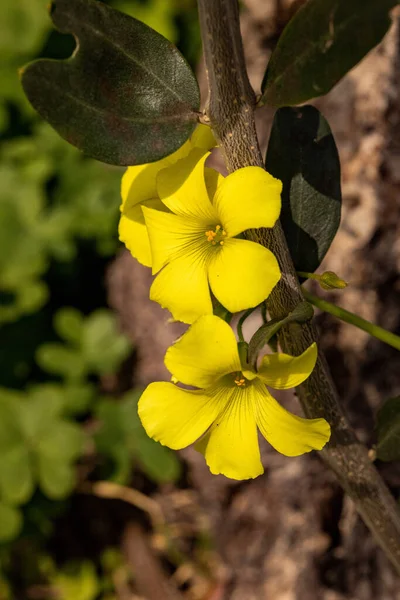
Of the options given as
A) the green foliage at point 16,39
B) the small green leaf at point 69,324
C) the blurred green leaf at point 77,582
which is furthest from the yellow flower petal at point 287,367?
the green foliage at point 16,39

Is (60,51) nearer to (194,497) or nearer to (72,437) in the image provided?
(72,437)

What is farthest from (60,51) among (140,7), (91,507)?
(91,507)

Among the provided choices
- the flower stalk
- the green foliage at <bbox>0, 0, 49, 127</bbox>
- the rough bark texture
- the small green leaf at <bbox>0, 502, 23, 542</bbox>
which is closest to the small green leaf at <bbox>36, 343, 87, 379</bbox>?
the small green leaf at <bbox>0, 502, 23, 542</bbox>

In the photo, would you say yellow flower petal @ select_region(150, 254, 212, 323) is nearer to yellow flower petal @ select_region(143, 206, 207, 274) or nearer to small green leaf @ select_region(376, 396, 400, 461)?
yellow flower petal @ select_region(143, 206, 207, 274)

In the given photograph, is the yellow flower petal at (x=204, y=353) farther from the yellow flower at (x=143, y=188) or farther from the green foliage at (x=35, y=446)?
the green foliage at (x=35, y=446)

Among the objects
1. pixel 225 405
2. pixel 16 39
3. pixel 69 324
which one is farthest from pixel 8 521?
pixel 16 39

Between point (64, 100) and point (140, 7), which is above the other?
point (64, 100)
